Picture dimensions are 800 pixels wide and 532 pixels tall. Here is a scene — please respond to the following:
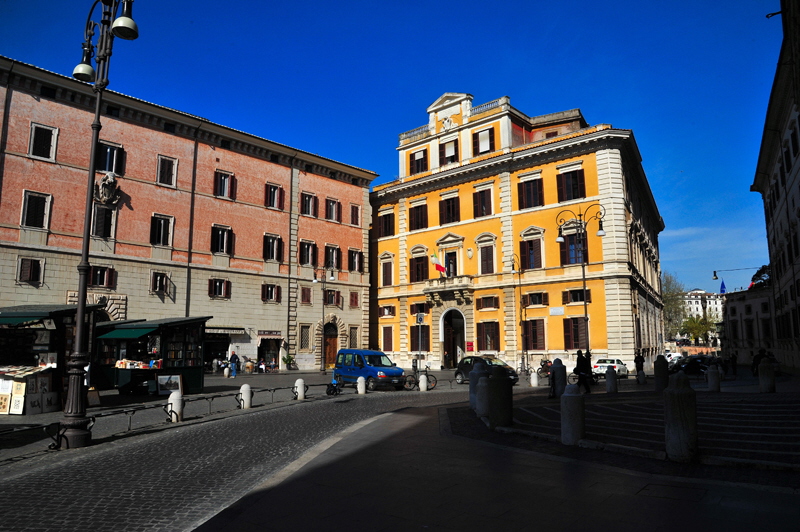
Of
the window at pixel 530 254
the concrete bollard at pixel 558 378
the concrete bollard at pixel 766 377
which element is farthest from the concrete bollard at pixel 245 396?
the window at pixel 530 254

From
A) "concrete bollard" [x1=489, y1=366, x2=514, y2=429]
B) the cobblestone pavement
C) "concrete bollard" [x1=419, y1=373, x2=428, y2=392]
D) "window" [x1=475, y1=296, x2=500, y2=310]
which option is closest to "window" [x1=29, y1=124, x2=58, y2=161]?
"concrete bollard" [x1=419, y1=373, x2=428, y2=392]

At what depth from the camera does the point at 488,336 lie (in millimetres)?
38844

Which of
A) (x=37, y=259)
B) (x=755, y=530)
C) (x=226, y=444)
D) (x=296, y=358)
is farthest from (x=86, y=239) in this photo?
(x=296, y=358)

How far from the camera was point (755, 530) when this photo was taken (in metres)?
4.71

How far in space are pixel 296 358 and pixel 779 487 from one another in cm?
3424

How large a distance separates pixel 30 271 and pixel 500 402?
26.0 meters

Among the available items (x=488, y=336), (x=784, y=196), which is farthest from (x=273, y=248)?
(x=784, y=196)

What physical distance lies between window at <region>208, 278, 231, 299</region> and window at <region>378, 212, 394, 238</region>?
15.4 m

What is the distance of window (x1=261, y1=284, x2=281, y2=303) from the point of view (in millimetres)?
36875

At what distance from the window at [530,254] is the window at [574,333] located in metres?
4.37

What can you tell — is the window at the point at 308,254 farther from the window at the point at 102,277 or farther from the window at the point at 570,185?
the window at the point at 570,185

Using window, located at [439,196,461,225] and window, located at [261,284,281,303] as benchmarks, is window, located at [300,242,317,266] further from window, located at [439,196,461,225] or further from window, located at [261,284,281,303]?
window, located at [439,196,461,225]

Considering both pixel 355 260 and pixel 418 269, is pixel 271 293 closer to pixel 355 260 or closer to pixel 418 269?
pixel 355 260

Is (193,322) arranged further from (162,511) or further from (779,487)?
(779,487)
